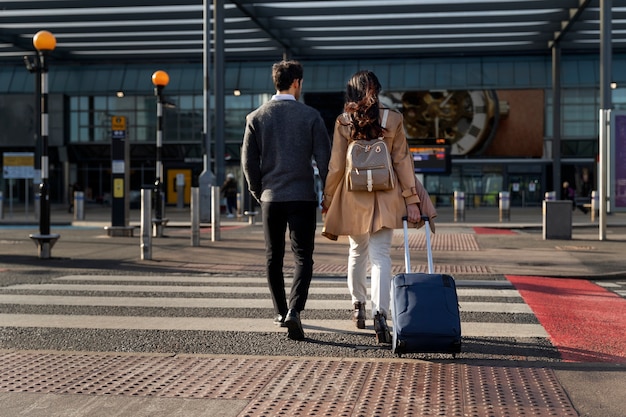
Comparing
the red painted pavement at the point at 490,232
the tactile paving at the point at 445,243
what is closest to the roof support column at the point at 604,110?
the red painted pavement at the point at 490,232

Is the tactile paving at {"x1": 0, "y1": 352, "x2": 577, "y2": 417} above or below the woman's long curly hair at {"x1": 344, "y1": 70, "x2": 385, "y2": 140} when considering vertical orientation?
below

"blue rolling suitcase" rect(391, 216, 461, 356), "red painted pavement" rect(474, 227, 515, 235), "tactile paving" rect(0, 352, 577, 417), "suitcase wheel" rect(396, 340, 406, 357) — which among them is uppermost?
"blue rolling suitcase" rect(391, 216, 461, 356)

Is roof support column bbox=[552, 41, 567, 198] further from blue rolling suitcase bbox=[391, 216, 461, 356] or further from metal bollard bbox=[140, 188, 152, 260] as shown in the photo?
blue rolling suitcase bbox=[391, 216, 461, 356]

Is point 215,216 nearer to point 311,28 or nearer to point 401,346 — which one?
point 401,346

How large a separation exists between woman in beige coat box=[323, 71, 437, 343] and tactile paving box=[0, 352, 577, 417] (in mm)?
924

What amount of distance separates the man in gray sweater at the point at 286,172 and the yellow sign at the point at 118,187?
13.8 meters

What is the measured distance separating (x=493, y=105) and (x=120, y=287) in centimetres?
4192

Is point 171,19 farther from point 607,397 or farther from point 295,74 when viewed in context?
point 607,397

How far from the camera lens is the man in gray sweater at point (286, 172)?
5.95 metres

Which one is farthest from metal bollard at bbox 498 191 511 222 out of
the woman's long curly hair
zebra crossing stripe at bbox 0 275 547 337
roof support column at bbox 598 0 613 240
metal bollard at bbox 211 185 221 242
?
the woman's long curly hair

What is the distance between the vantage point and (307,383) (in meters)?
4.44

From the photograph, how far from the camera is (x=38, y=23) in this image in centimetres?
3759

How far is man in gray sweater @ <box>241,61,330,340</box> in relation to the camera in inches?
234

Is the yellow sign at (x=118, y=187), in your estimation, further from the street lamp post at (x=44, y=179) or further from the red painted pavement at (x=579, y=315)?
the red painted pavement at (x=579, y=315)
